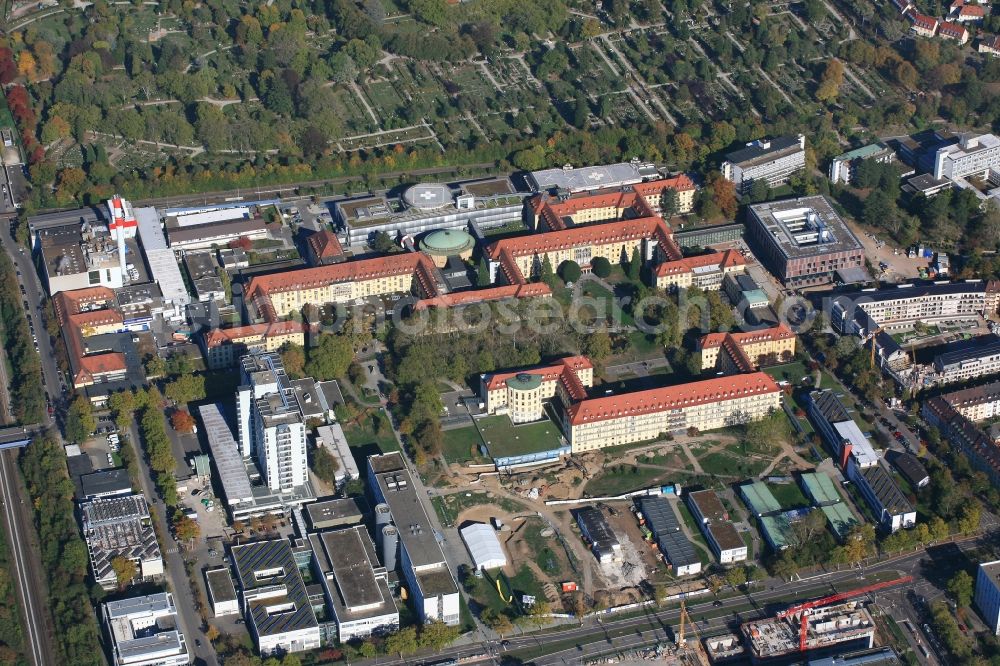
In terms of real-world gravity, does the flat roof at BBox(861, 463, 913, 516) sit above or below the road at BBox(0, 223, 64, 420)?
below

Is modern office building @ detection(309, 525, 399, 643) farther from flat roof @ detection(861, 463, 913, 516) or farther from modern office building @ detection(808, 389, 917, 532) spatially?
flat roof @ detection(861, 463, 913, 516)

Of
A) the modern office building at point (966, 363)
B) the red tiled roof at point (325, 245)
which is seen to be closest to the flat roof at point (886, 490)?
the modern office building at point (966, 363)

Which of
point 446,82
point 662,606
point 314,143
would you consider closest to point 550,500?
point 662,606

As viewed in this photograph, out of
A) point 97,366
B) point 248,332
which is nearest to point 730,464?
point 248,332

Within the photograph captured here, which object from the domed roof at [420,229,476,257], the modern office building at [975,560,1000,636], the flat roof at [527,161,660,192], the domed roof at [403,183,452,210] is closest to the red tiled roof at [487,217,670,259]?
the domed roof at [420,229,476,257]

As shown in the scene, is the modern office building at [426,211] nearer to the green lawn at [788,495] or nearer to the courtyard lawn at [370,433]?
the courtyard lawn at [370,433]

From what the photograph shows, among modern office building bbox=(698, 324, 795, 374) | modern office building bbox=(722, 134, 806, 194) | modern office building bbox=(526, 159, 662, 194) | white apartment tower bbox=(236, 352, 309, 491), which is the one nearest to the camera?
white apartment tower bbox=(236, 352, 309, 491)

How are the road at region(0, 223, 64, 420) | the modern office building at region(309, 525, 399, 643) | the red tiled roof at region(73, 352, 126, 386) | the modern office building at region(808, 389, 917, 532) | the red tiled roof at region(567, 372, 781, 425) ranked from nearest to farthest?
the modern office building at region(309, 525, 399, 643), the modern office building at region(808, 389, 917, 532), the red tiled roof at region(567, 372, 781, 425), the red tiled roof at region(73, 352, 126, 386), the road at region(0, 223, 64, 420)

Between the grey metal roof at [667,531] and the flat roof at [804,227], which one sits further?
the flat roof at [804,227]
